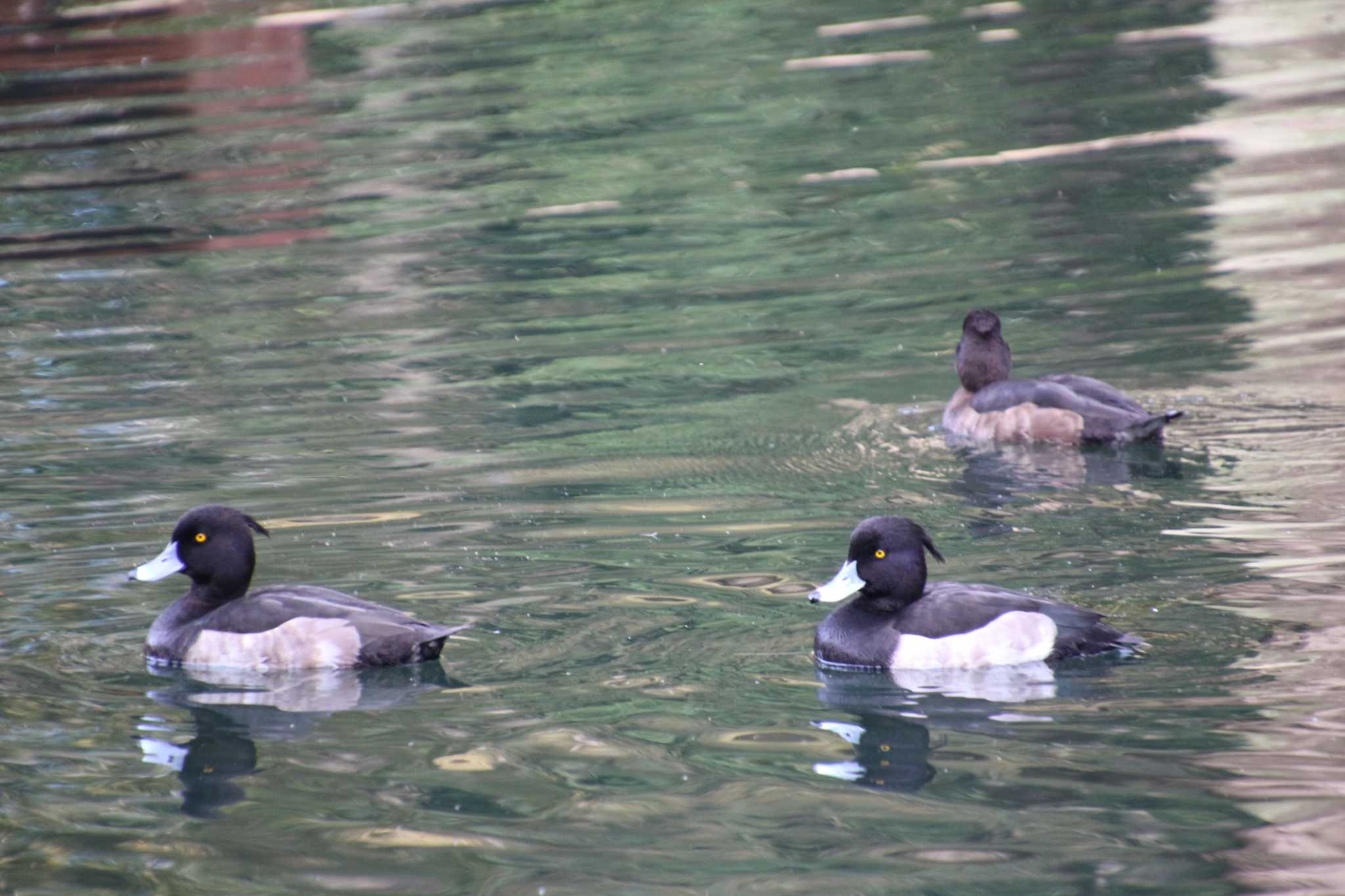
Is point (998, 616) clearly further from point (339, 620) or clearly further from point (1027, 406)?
point (1027, 406)

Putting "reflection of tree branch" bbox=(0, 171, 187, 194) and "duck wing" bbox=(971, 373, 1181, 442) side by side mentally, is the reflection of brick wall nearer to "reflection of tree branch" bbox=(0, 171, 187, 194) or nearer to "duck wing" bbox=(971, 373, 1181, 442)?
"reflection of tree branch" bbox=(0, 171, 187, 194)

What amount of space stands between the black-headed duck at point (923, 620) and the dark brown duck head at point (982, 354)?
4.35 m

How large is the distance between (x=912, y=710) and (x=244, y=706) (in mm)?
2704

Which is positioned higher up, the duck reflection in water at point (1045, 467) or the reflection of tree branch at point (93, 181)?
the reflection of tree branch at point (93, 181)

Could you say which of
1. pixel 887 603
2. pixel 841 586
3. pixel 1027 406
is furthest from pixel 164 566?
pixel 1027 406

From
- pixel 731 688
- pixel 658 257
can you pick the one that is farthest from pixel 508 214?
pixel 731 688

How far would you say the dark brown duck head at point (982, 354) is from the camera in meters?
12.4

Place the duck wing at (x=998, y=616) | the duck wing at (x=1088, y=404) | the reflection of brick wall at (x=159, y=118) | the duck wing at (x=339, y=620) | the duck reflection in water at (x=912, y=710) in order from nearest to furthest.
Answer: the duck reflection in water at (x=912, y=710) < the duck wing at (x=998, y=616) < the duck wing at (x=339, y=620) < the duck wing at (x=1088, y=404) < the reflection of brick wall at (x=159, y=118)

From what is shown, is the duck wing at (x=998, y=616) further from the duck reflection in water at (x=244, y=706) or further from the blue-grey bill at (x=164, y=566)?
the blue-grey bill at (x=164, y=566)

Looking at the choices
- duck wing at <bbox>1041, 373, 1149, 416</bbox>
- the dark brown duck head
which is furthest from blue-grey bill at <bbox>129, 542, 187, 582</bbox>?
the dark brown duck head

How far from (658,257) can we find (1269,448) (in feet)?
24.8

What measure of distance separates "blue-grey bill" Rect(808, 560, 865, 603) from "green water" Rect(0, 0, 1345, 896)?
301 millimetres

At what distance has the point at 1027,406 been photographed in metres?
11.8

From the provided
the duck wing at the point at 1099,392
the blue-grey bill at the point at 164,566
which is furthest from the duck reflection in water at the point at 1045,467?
the blue-grey bill at the point at 164,566
